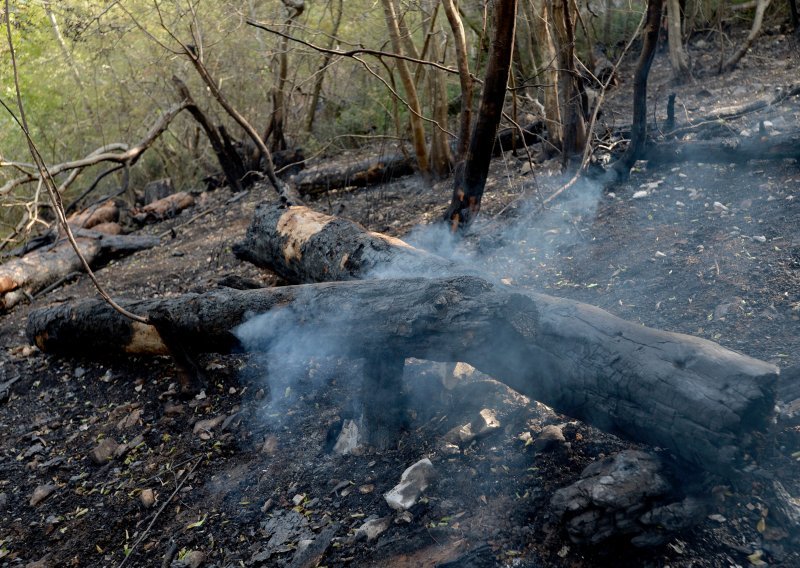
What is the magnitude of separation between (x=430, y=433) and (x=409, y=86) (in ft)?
13.6

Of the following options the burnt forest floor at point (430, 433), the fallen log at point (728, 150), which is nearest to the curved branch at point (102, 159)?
the burnt forest floor at point (430, 433)

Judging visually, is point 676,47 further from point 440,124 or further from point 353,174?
point 353,174

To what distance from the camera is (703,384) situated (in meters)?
1.87

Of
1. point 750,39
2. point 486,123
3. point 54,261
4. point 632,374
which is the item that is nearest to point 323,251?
point 486,123

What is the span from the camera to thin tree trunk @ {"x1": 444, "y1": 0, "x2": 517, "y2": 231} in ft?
11.7

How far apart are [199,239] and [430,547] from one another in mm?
6230

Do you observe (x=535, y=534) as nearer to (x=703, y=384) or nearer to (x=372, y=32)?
(x=703, y=384)

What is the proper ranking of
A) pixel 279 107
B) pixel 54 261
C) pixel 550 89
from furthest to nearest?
pixel 279 107
pixel 54 261
pixel 550 89

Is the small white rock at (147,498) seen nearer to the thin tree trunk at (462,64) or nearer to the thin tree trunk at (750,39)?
the thin tree trunk at (462,64)

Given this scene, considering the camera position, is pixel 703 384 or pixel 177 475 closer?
pixel 703 384

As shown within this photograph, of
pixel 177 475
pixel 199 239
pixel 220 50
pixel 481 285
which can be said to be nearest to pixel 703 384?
pixel 481 285

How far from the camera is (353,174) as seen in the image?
7.82m

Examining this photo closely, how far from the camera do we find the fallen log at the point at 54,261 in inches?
265

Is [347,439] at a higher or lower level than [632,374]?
lower
